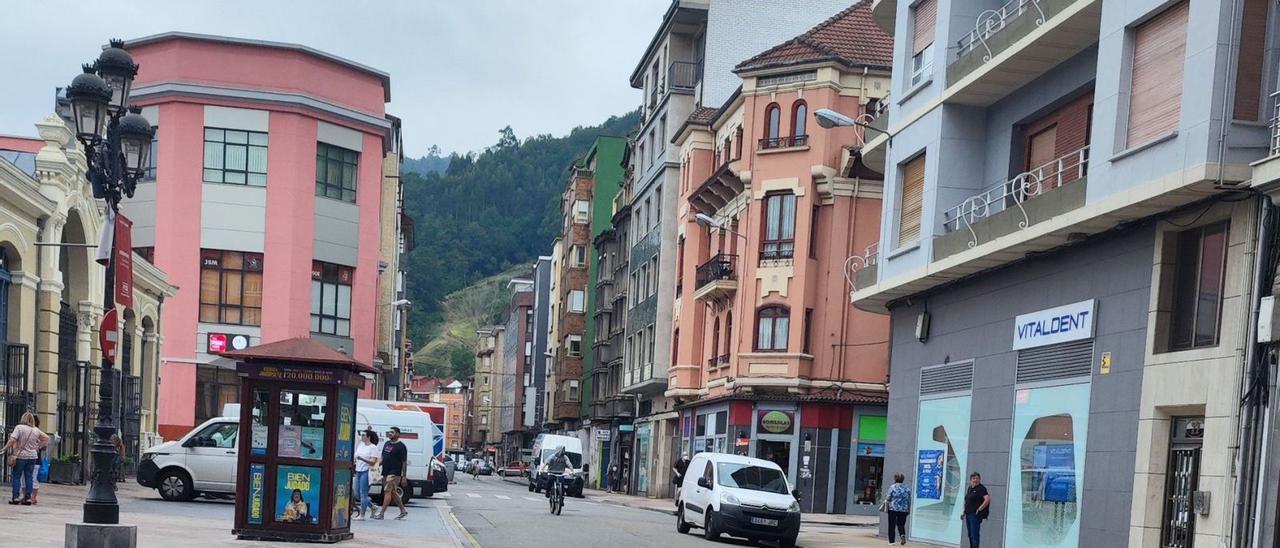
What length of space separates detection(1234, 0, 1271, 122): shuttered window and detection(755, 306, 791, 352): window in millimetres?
28878

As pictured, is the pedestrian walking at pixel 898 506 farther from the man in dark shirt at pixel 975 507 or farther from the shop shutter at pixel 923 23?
the shop shutter at pixel 923 23

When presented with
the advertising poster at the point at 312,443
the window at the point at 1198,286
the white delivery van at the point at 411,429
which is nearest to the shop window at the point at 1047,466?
the window at the point at 1198,286

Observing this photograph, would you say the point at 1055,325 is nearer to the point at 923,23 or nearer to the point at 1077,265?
the point at 1077,265

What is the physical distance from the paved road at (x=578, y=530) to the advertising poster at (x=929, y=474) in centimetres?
138

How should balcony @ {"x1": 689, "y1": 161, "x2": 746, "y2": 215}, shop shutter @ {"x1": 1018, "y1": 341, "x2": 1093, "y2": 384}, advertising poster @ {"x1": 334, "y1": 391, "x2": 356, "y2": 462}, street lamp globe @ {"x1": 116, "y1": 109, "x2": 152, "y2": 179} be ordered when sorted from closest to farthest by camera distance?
street lamp globe @ {"x1": 116, "y1": 109, "x2": 152, "y2": 179} < advertising poster @ {"x1": 334, "y1": 391, "x2": 356, "y2": 462} < shop shutter @ {"x1": 1018, "y1": 341, "x2": 1093, "y2": 384} < balcony @ {"x1": 689, "y1": 161, "x2": 746, "y2": 215}

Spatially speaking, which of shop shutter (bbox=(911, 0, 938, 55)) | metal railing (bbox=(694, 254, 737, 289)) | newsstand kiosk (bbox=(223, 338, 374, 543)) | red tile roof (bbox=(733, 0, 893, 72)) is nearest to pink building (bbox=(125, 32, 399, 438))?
metal railing (bbox=(694, 254, 737, 289))

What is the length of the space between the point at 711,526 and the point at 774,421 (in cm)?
1889

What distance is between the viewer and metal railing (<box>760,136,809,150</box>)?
46.6 meters

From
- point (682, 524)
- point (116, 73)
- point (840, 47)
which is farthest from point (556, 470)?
point (840, 47)

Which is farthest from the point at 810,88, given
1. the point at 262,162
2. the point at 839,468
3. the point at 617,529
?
the point at 617,529

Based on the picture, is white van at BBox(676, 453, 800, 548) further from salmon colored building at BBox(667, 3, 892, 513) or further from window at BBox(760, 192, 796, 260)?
window at BBox(760, 192, 796, 260)

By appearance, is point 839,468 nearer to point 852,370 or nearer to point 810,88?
point 852,370

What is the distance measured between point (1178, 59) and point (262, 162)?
117 ft

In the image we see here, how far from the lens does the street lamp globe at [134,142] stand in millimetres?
17234
